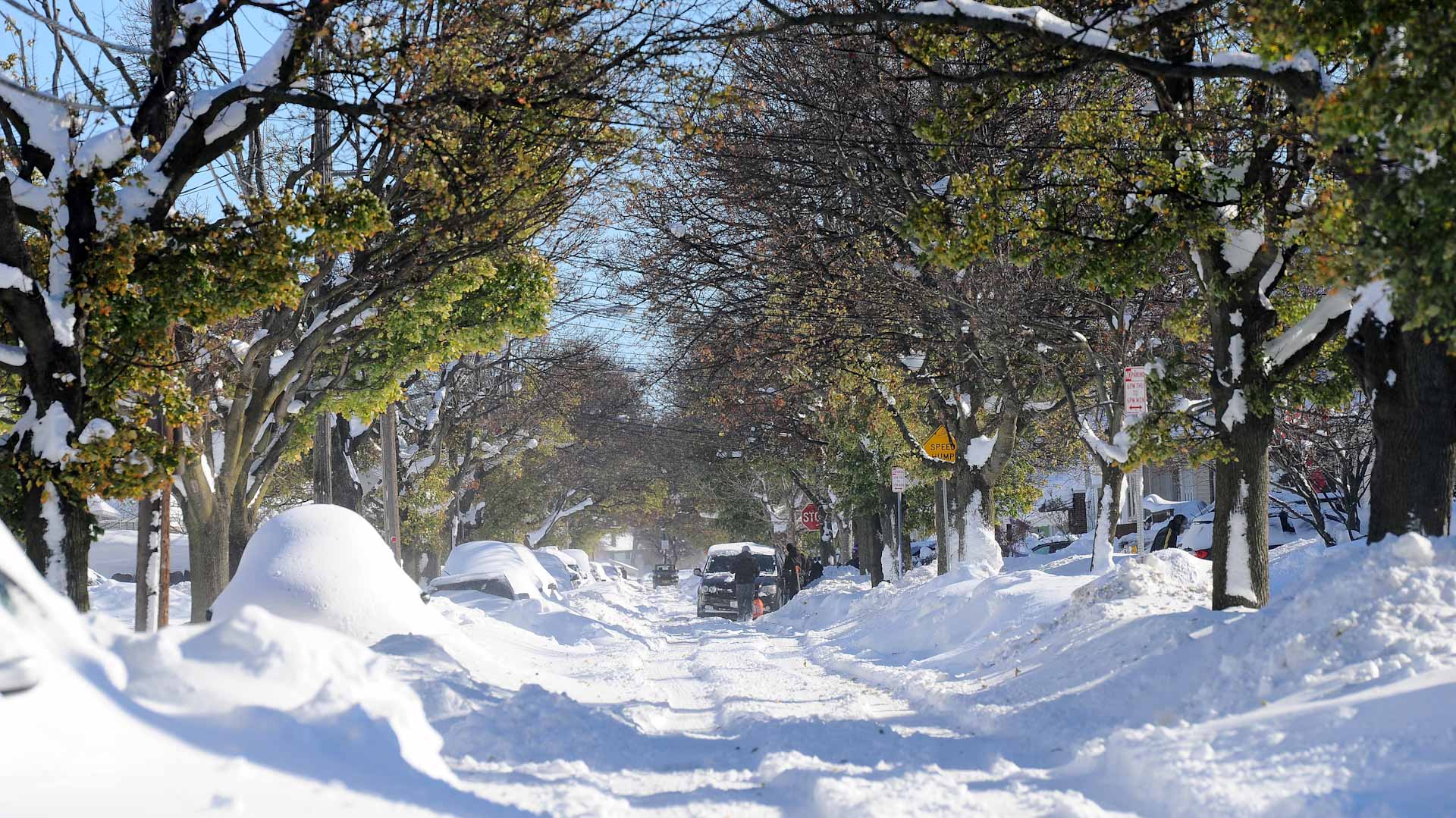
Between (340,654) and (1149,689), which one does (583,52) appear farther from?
(1149,689)

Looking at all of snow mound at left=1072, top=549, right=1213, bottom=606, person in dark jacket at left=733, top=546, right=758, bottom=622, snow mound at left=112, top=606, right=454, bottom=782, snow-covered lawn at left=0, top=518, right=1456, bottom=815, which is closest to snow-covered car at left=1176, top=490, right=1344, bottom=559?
person in dark jacket at left=733, top=546, right=758, bottom=622

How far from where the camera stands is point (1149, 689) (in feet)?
32.2

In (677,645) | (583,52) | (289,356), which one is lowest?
(677,645)

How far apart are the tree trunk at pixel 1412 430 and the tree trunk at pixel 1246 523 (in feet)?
5.17

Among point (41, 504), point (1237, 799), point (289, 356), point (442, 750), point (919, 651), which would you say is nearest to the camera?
point (1237, 799)

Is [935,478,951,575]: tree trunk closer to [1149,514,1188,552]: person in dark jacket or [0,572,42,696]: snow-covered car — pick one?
[1149,514,1188,552]: person in dark jacket

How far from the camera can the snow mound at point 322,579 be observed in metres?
12.5

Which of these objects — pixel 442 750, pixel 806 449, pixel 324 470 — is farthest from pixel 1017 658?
pixel 806 449

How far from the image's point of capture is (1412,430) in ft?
32.6

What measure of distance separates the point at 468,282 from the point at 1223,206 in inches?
393

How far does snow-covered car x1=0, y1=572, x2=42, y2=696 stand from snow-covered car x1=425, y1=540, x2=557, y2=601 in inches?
849

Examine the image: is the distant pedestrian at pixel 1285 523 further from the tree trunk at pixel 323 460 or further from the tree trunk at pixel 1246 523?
the tree trunk at pixel 323 460

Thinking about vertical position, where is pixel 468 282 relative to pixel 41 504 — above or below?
above

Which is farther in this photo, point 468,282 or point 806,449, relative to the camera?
point 806,449
